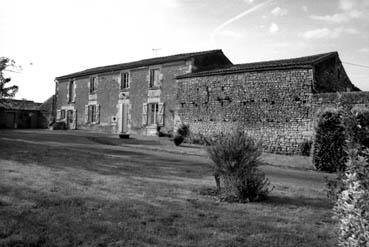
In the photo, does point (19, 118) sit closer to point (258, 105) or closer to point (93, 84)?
point (93, 84)

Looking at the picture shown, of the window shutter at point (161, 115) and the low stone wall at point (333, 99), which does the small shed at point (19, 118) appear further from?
the low stone wall at point (333, 99)

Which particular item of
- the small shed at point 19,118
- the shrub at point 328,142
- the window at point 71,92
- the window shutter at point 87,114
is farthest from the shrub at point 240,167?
the small shed at point 19,118

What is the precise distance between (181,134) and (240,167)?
41.0 feet

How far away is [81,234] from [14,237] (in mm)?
762

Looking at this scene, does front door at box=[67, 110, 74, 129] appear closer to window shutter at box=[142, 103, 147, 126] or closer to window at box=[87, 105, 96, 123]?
window at box=[87, 105, 96, 123]

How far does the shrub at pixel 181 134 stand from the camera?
18391 mm

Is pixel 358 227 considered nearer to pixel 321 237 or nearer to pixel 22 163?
pixel 321 237

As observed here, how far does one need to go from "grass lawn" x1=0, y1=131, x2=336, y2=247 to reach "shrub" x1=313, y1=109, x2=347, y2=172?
3.02 metres

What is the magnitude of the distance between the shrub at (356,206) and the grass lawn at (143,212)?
147 centimetres

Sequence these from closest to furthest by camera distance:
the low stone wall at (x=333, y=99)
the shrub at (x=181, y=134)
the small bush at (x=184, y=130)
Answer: the low stone wall at (x=333, y=99)
the shrub at (x=181, y=134)
the small bush at (x=184, y=130)

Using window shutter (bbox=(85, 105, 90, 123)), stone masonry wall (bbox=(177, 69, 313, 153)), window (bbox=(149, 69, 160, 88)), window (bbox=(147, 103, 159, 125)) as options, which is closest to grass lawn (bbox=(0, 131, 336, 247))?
stone masonry wall (bbox=(177, 69, 313, 153))

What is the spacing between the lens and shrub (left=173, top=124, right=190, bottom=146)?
18391mm

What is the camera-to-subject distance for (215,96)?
2022cm

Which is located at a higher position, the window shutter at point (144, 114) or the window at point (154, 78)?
the window at point (154, 78)
